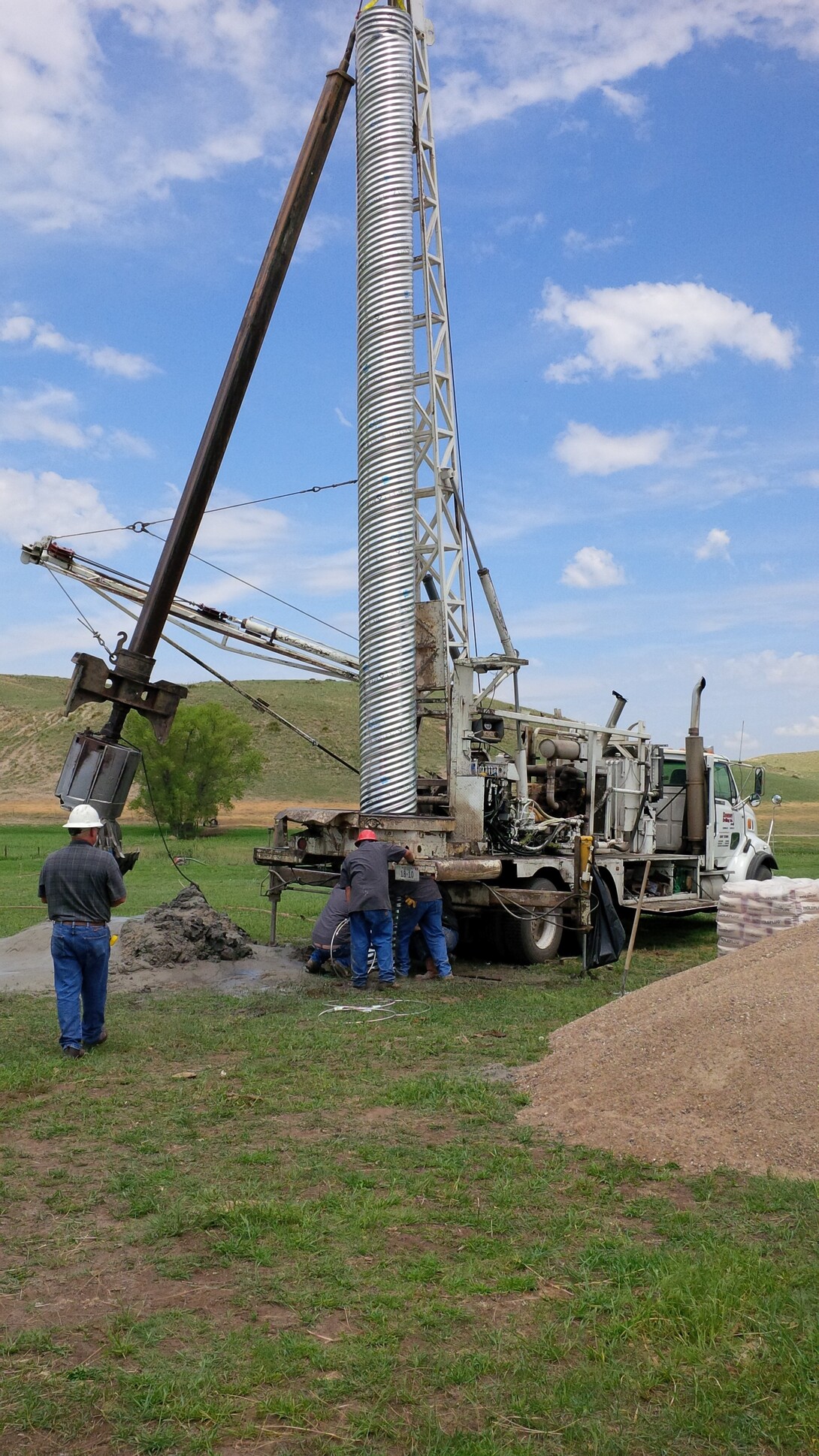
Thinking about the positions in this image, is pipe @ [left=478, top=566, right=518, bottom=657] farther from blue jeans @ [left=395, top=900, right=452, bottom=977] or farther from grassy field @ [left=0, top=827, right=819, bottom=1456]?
grassy field @ [left=0, top=827, right=819, bottom=1456]

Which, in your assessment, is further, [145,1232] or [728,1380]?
[145,1232]

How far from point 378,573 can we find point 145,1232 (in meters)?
9.58

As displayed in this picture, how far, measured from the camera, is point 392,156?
1450 cm

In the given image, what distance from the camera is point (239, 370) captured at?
562 inches

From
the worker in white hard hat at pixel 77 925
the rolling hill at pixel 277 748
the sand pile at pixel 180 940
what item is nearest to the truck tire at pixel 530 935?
the sand pile at pixel 180 940

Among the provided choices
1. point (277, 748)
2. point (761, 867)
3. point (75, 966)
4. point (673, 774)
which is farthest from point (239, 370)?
point (277, 748)

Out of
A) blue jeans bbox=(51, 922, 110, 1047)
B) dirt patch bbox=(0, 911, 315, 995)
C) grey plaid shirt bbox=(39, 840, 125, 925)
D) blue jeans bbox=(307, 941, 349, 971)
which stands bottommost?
dirt patch bbox=(0, 911, 315, 995)

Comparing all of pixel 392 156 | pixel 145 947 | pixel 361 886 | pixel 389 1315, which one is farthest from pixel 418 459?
pixel 389 1315

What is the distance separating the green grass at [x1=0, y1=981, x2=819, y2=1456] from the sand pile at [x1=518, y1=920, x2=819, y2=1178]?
317 mm

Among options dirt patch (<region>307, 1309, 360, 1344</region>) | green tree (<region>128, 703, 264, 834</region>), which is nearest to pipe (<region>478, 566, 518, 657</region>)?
dirt patch (<region>307, 1309, 360, 1344</region>)

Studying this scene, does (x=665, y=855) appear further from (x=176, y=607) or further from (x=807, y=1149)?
(x=807, y=1149)

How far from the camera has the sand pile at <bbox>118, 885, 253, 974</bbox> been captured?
1423cm

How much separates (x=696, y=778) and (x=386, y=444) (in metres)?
7.25

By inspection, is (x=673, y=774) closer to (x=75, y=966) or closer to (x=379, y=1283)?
(x=75, y=966)
